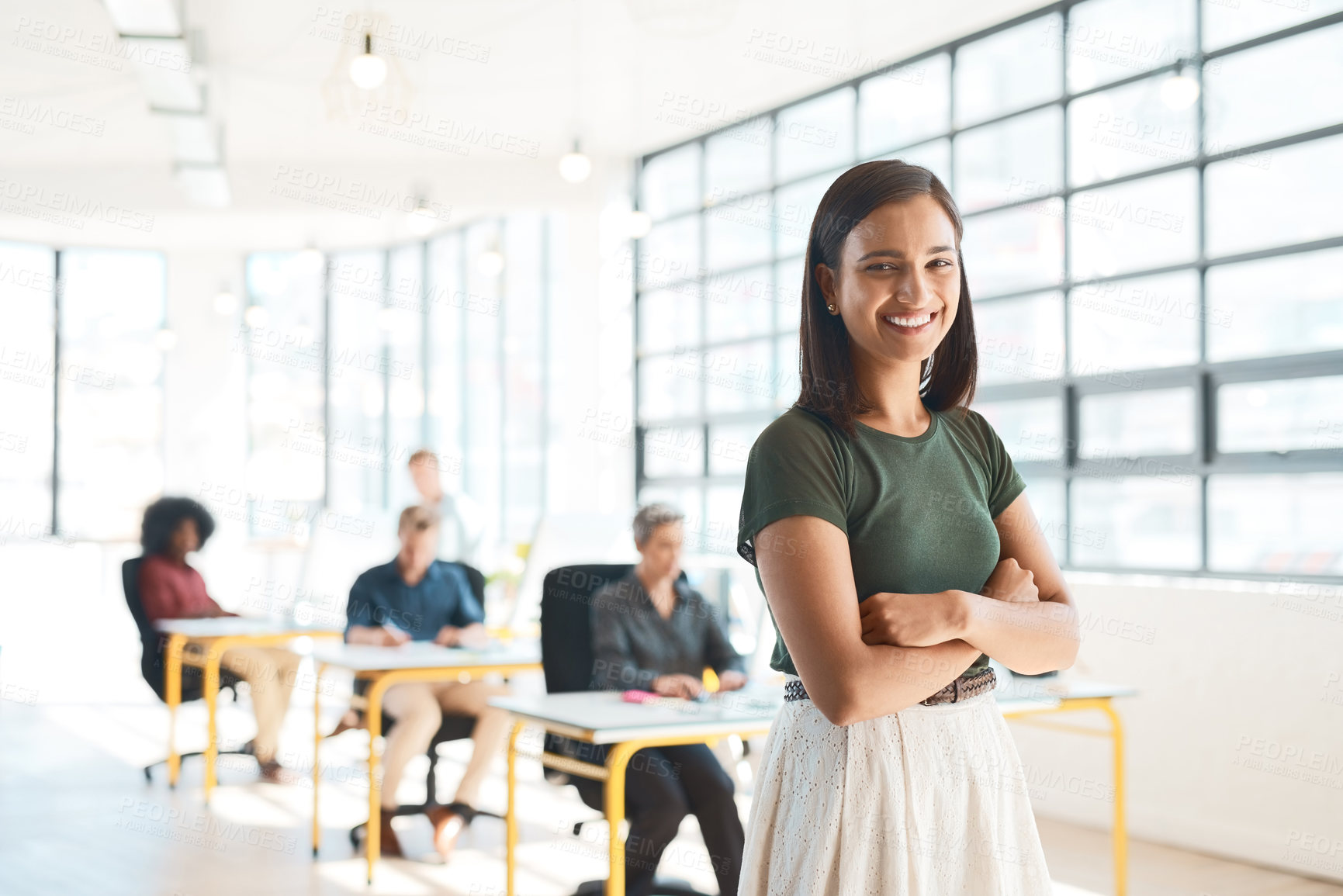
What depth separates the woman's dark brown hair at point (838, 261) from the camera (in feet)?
4.15

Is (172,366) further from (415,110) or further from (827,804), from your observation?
(827,804)

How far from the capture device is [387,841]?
4.51m

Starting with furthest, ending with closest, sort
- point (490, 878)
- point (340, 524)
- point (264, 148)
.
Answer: point (264, 148) → point (340, 524) → point (490, 878)

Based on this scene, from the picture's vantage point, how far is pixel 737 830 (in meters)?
3.56

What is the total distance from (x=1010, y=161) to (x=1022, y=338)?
2.60 feet

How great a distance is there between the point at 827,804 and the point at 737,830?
95.9 inches

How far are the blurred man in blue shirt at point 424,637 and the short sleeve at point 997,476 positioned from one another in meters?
3.42

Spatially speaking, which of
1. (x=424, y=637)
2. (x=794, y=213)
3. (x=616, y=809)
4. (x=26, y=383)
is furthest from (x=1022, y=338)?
(x=26, y=383)

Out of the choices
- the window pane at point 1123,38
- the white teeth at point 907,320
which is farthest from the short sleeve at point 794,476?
the window pane at point 1123,38

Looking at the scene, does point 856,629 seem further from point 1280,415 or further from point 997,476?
point 1280,415

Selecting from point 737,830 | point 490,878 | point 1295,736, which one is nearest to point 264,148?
point 490,878

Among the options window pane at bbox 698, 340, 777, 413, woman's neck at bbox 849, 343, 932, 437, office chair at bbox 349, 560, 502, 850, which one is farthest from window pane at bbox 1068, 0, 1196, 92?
woman's neck at bbox 849, 343, 932, 437

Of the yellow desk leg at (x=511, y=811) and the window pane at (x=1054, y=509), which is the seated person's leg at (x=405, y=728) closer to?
the yellow desk leg at (x=511, y=811)

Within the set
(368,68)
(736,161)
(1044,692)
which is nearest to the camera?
(1044,692)
